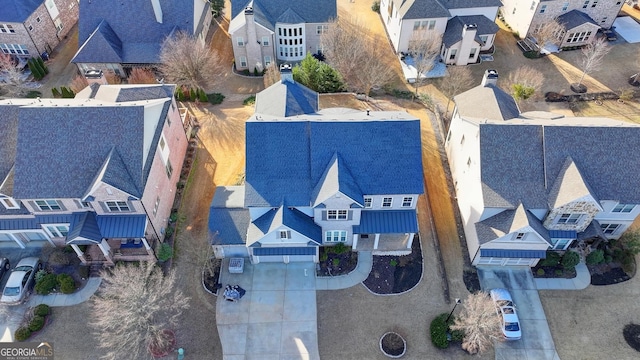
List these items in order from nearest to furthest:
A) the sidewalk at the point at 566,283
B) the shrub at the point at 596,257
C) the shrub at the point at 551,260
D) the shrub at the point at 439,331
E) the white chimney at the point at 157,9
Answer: the shrub at the point at 439,331 < the sidewalk at the point at 566,283 < the shrub at the point at 596,257 < the shrub at the point at 551,260 < the white chimney at the point at 157,9

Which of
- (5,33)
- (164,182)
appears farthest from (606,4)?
(5,33)

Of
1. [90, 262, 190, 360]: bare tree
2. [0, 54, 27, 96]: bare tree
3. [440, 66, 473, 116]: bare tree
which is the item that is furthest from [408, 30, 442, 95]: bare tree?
[0, 54, 27, 96]: bare tree

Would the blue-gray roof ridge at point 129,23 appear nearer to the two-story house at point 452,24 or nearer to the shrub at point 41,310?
the two-story house at point 452,24

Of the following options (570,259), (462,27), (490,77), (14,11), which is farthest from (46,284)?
(462,27)

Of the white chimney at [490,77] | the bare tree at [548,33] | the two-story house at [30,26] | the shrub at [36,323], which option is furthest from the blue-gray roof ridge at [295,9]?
the shrub at [36,323]

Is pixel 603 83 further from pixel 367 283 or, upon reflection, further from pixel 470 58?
pixel 367 283

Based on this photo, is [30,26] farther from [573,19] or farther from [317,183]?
[573,19]

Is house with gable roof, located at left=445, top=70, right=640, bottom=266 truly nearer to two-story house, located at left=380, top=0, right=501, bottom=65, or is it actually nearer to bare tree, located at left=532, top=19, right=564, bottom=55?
two-story house, located at left=380, top=0, right=501, bottom=65
